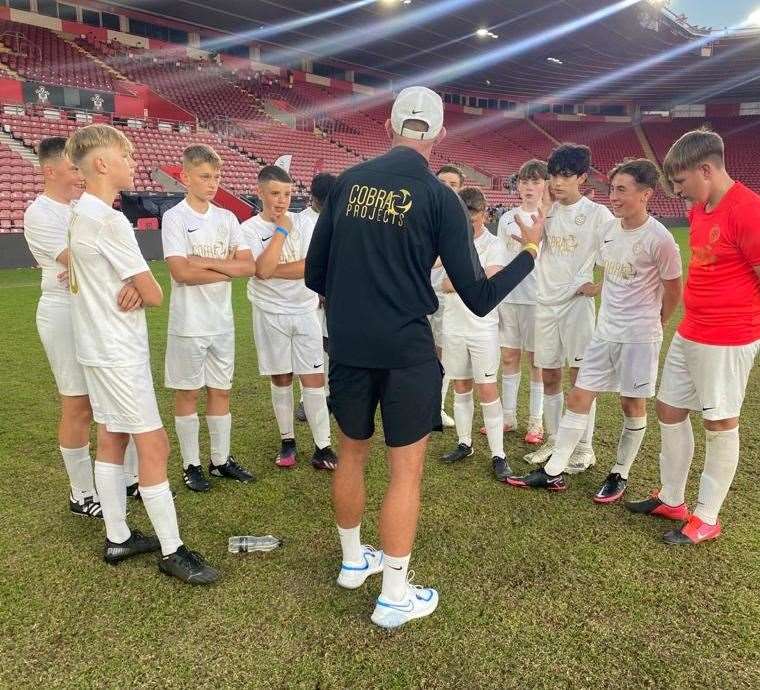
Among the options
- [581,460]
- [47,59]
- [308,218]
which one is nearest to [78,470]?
[308,218]

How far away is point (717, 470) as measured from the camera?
3053 mm

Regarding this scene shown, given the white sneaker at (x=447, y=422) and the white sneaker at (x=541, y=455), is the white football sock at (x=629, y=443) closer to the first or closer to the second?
the white sneaker at (x=541, y=455)

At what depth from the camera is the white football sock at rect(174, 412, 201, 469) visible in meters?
3.67

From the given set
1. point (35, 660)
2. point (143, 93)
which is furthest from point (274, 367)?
point (143, 93)

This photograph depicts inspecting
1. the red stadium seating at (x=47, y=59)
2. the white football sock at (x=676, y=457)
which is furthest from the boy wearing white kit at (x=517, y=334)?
the red stadium seating at (x=47, y=59)

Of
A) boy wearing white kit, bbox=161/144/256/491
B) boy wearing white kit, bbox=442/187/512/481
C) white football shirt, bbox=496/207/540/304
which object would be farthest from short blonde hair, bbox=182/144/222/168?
white football shirt, bbox=496/207/540/304

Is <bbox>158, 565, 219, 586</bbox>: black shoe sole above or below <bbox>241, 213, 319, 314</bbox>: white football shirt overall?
below

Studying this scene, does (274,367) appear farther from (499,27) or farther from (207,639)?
(499,27)

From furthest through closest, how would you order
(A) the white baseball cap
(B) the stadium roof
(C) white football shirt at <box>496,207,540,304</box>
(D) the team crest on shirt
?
1. (B) the stadium roof
2. (C) white football shirt at <box>496,207,540,304</box>
3. (A) the white baseball cap
4. (D) the team crest on shirt

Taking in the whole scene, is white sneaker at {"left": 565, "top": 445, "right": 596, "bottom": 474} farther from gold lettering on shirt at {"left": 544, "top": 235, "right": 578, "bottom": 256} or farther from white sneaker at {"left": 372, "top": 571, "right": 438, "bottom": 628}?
white sneaker at {"left": 372, "top": 571, "right": 438, "bottom": 628}

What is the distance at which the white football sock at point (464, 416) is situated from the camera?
419cm

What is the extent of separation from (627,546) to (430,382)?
64.4 inches

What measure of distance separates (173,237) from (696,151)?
298 cm

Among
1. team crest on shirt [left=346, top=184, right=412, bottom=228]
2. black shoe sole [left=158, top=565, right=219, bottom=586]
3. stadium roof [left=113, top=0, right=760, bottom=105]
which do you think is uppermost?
stadium roof [left=113, top=0, right=760, bottom=105]
